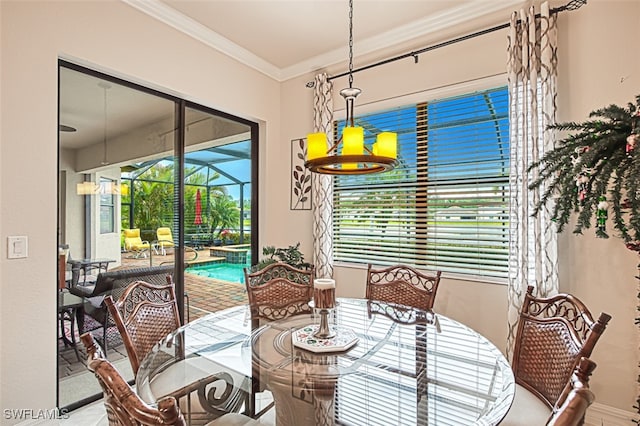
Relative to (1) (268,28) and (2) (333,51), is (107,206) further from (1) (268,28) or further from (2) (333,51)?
(2) (333,51)

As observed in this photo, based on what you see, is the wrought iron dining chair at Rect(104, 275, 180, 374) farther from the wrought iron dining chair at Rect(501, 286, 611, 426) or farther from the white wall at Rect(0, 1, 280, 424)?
the wrought iron dining chair at Rect(501, 286, 611, 426)

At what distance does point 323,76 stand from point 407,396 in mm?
3001

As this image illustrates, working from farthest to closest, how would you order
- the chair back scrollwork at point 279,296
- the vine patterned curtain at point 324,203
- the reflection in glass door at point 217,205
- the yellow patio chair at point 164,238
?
1. the vine patterned curtain at point 324,203
2. the reflection in glass door at point 217,205
3. the yellow patio chair at point 164,238
4. the chair back scrollwork at point 279,296

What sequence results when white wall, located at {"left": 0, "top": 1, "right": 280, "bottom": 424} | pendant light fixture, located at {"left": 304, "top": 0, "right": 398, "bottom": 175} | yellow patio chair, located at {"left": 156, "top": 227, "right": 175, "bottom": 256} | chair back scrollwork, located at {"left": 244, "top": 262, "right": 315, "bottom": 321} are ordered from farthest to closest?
1. yellow patio chair, located at {"left": 156, "top": 227, "right": 175, "bottom": 256}
2. chair back scrollwork, located at {"left": 244, "top": 262, "right": 315, "bottom": 321}
3. white wall, located at {"left": 0, "top": 1, "right": 280, "bottom": 424}
4. pendant light fixture, located at {"left": 304, "top": 0, "right": 398, "bottom": 175}

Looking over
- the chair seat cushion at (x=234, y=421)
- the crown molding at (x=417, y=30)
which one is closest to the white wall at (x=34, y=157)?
the chair seat cushion at (x=234, y=421)

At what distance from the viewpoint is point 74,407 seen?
94.2 inches

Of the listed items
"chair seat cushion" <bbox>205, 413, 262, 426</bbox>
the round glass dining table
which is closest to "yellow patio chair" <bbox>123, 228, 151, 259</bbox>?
the round glass dining table

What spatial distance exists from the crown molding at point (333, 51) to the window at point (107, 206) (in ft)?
4.46

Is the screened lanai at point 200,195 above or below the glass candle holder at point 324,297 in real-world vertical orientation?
above

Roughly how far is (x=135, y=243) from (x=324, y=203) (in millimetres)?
1718

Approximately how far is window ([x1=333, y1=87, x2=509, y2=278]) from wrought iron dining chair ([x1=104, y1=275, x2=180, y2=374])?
6.23ft

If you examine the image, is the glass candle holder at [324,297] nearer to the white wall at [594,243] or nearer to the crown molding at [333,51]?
the white wall at [594,243]

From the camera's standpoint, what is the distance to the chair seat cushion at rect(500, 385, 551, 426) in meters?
1.51

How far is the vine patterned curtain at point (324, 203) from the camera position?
3.45m
